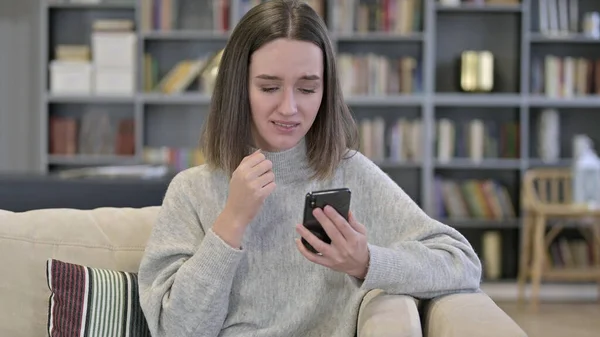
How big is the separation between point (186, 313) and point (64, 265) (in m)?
0.36

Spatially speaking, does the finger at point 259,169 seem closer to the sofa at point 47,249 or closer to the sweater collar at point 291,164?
the sweater collar at point 291,164

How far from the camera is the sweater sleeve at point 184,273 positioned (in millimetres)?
1780

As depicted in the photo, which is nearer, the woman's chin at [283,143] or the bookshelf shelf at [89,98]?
the woman's chin at [283,143]

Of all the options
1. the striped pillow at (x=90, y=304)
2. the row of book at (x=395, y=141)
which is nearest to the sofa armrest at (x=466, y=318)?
the striped pillow at (x=90, y=304)

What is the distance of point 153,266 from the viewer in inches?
74.6

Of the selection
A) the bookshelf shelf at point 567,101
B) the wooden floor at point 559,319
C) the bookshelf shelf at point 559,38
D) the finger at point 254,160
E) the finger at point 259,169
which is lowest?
the wooden floor at point 559,319

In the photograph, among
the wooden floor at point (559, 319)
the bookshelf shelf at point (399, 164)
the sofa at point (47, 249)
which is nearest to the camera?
the sofa at point (47, 249)

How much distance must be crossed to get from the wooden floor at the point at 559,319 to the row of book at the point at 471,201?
0.56 metres

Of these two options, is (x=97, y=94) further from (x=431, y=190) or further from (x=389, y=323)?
(x=389, y=323)

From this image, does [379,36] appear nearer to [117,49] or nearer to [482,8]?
[482,8]

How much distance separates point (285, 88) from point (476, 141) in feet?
13.9

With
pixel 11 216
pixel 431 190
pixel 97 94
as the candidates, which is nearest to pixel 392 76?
pixel 431 190

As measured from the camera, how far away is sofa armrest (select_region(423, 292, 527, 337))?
5.42 ft

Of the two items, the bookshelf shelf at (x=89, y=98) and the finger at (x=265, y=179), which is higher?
the bookshelf shelf at (x=89, y=98)
